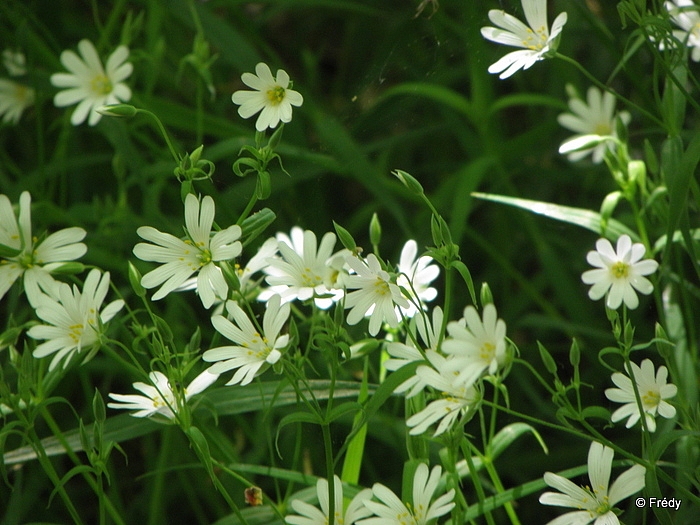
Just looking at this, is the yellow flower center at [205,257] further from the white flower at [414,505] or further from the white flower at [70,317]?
the white flower at [414,505]

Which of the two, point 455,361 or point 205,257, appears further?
point 205,257

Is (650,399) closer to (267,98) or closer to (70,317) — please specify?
(267,98)

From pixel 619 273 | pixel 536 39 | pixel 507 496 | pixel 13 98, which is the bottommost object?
pixel 507 496

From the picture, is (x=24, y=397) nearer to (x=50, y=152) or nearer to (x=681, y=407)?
(x=681, y=407)

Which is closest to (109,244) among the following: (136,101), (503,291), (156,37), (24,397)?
(136,101)

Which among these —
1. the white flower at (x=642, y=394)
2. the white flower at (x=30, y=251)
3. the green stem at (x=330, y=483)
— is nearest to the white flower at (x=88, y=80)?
the white flower at (x=30, y=251)

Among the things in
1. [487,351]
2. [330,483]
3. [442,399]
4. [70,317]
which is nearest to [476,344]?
[487,351]
